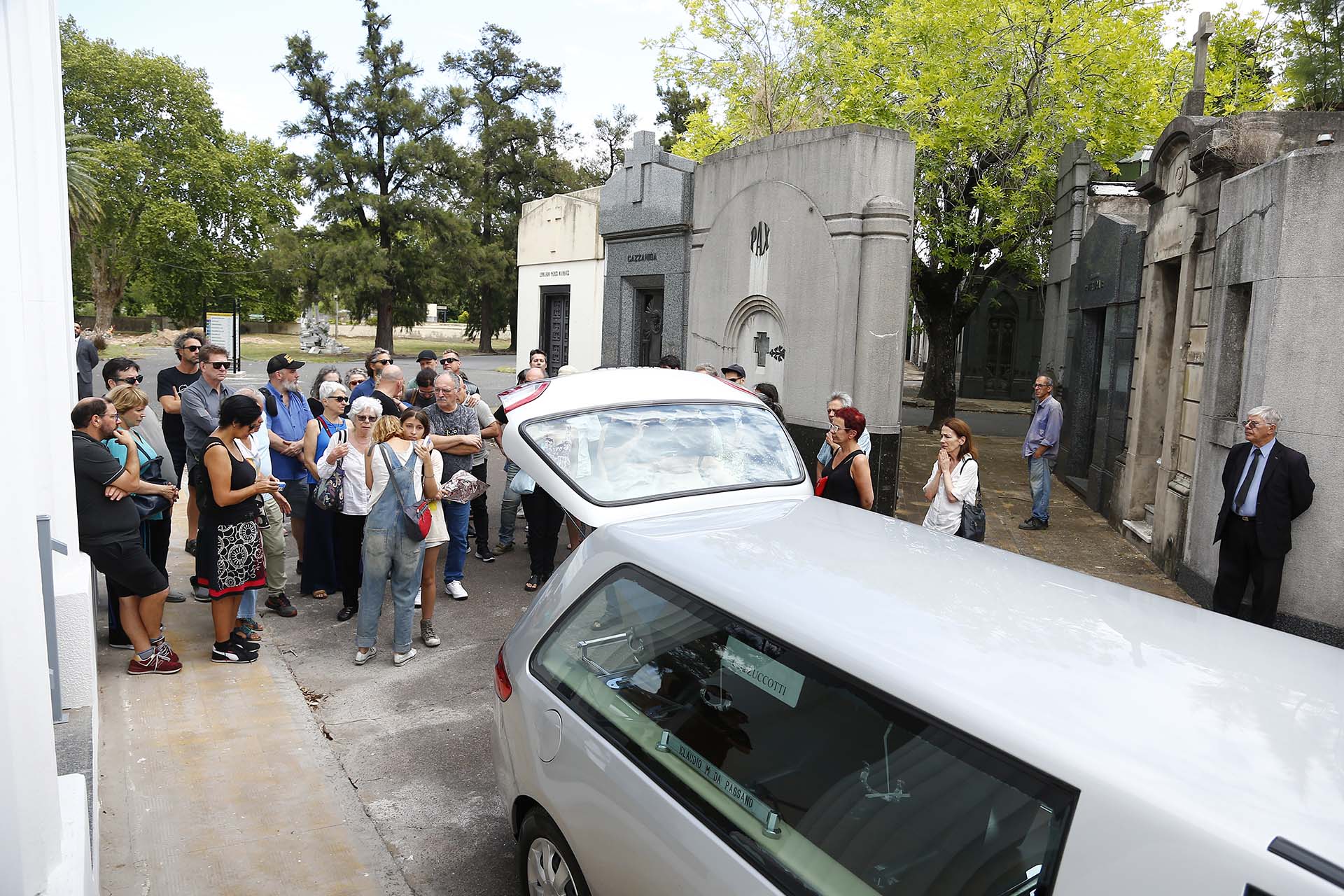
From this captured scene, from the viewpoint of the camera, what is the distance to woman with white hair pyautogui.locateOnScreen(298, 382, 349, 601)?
759 cm

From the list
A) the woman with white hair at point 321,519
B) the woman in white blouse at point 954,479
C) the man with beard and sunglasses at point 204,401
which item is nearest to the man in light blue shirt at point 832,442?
the woman in white blouse at point 954,479

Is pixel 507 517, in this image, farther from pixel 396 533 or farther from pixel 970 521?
pixel 970 521

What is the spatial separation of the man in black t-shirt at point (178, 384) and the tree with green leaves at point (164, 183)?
44.3 metres

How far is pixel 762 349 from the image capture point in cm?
1217

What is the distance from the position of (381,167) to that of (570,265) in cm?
2858

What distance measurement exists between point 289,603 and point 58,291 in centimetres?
309

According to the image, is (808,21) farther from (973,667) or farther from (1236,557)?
(973,667)

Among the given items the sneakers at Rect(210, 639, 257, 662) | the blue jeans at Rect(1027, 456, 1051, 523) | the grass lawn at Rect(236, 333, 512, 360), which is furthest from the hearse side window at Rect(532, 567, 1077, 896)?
the grass lawn at Rect(236, 333, 512, 360)

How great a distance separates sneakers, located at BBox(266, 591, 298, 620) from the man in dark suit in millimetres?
7185

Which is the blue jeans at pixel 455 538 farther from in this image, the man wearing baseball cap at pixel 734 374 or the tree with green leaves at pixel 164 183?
the tree with green leaves at pixel 164 183

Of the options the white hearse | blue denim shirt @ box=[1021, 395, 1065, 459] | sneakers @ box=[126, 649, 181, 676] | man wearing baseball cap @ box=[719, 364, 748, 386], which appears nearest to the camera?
the white hearse

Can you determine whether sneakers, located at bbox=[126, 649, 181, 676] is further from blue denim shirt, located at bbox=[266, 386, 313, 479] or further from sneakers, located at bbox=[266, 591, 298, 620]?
blue denim shirt, located at bbox=[266, 386, 313, 479]

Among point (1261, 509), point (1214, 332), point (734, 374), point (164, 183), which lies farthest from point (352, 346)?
point (1261, 509)

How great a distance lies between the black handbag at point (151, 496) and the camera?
626 centimetres
